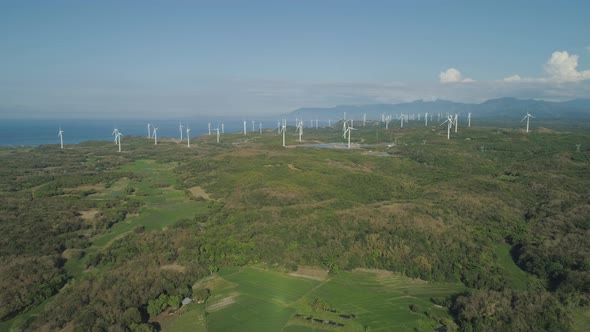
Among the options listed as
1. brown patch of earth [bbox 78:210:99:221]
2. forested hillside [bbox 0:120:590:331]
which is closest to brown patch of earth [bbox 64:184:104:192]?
forested hillside [bbox 0:120:590:331]

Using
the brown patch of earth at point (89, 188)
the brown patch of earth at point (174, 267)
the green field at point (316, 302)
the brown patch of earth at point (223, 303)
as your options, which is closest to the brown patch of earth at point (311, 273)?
the green field at point (316, 302)

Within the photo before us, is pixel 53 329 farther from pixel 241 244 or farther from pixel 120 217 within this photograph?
pixel 120 217

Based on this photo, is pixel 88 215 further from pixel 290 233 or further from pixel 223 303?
pixel 223 303

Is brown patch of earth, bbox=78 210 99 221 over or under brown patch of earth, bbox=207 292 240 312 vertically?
over

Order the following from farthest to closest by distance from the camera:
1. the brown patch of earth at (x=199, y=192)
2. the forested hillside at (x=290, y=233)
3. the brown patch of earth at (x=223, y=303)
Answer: the brown patch of earth at (x=199, y=192), the brown patch of earth at (x=223, y=303), the forested hillside at (x=290, y=233)

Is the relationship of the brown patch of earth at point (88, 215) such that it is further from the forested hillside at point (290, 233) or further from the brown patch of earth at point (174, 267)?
the brown patch of earth at point (174, 267)

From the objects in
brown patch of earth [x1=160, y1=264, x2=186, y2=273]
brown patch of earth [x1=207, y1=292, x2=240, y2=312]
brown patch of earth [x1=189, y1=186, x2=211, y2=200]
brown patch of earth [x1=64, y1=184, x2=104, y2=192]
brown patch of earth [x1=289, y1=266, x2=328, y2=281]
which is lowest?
brown patch of earth [x1=207, y1=292, x2=240, y2=312]

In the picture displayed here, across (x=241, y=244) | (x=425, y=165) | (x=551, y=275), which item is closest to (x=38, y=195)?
(x=241, y=244)

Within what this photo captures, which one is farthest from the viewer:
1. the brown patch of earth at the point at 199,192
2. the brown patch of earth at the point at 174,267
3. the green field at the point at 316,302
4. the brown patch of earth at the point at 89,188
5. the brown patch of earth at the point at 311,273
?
the brown patch of earth at the point at 89,188

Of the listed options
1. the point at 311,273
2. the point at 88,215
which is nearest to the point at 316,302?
the point at 311,273

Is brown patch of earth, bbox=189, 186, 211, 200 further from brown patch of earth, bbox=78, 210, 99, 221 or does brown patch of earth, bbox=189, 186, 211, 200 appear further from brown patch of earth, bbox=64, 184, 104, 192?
brown patch of earth, bbox=78, 210, 99, 221

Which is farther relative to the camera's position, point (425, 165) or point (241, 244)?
point (425, 165)
